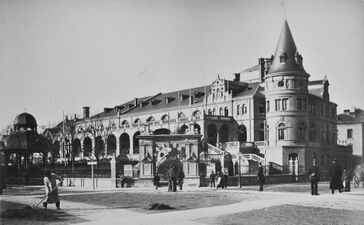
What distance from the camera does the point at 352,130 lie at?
7581 centimetres

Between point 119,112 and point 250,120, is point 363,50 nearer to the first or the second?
point 250,120

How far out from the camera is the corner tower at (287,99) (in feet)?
180

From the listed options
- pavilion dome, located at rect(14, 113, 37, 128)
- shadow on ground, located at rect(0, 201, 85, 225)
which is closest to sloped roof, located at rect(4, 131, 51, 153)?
pavilion dome, located at rect(14, 113, 37, 128)

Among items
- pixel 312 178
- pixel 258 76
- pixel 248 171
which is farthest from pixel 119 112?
pixel 312 178

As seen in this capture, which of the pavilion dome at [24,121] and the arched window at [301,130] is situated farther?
the arched window at [301,130]

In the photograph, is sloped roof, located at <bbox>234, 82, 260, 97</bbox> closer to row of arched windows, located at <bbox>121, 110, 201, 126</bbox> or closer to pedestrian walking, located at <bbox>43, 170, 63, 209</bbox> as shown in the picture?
row of arched windows, located at <bbox>121, 110, 201, 126</bbox>

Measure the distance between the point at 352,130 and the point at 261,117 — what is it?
75.8 feet

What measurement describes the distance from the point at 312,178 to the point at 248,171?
895 inches

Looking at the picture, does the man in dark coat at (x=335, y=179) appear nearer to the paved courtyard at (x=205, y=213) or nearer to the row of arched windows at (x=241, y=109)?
the paved courtyard at (x=205, y=213)

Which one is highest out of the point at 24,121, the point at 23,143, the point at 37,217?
the point at 24,121

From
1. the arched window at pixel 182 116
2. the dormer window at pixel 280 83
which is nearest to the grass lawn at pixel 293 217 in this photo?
the dormer window at pixel 280 83

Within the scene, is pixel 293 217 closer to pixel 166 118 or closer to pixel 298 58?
pixel 298 58

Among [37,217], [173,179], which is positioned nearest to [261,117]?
[173,179]

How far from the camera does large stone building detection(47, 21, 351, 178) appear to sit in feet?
180
